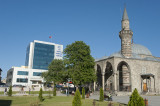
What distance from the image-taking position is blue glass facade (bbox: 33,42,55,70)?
4919 inches

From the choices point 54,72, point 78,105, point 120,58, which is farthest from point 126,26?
point 78,105

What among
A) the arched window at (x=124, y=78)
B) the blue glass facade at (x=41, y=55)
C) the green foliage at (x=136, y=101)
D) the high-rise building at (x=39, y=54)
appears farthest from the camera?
the blue glass facade at (x=41, y=55)

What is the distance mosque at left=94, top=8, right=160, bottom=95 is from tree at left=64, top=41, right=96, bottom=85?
551 cm

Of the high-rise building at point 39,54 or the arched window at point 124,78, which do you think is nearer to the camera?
the arched window at point 124,78

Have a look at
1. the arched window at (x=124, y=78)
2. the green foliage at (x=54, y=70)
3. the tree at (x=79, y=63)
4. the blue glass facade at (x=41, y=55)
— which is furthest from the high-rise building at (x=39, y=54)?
the tree at (x=79, y=63)

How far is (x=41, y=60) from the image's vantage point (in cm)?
12638

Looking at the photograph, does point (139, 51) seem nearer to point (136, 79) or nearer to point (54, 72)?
point (136, 79)

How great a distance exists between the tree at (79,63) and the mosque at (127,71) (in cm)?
551

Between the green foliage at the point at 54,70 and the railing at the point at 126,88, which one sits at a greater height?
the green foliage at the point at 54,70

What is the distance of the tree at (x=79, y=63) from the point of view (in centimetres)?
3569

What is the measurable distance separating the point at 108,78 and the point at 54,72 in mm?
16603

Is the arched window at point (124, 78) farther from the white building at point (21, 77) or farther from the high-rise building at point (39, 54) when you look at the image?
the high-rise building at point (39, 54)

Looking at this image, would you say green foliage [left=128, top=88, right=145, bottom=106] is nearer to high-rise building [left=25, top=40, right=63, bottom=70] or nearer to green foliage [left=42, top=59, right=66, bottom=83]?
green foliage [left=42, top=59, right=66, bottom=83]

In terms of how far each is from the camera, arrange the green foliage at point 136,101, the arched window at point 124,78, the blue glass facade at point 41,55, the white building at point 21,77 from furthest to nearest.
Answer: the blue glass facade at point 41,55 → the white building at point 21,77 → the arched window at point 124,78 → the green foliage at point 136,101
